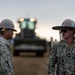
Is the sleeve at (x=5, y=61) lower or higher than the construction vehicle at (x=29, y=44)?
higher

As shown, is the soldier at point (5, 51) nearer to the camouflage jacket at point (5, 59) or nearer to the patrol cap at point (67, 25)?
the camouflage jacket at point (5, 59)

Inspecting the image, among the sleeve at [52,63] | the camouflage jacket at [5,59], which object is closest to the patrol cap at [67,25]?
the sleeve at [52,63]

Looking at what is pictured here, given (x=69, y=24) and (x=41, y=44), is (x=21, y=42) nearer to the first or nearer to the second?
(x=41, y=44)

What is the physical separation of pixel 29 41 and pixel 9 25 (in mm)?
31380

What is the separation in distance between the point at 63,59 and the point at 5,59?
0.95 m

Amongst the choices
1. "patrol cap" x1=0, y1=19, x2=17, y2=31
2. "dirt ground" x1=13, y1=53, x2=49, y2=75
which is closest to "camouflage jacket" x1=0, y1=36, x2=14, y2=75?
"patrol cap" x1=0, y1=19, x2=17, y2=31

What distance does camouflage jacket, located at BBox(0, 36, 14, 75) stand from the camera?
7.36m

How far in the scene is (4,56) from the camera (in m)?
7.42

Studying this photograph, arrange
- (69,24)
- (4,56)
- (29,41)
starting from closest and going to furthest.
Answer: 1. (4,56)
2. (69,24)
3. (29,41)

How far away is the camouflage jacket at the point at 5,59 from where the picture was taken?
7.36m

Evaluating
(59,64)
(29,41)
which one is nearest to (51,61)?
(59,64)

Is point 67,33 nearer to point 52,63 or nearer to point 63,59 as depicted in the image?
point 63,59

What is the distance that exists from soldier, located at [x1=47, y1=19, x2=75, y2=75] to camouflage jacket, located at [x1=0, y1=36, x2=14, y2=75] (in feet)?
2.28

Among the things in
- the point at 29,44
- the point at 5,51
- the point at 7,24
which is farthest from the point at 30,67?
the point at 5,51
